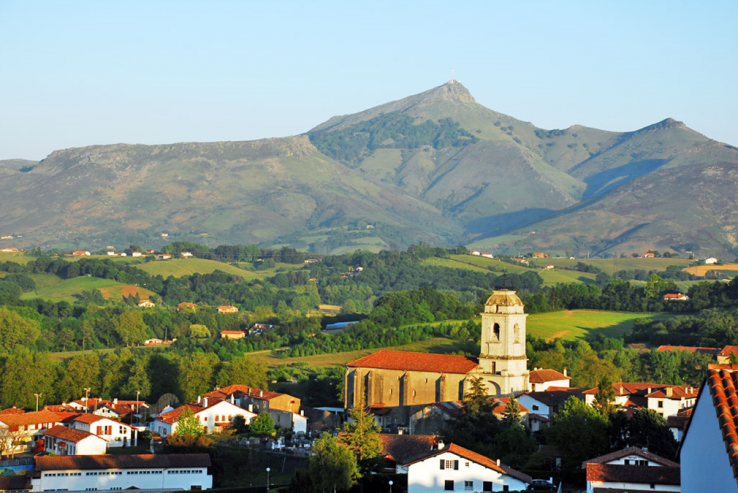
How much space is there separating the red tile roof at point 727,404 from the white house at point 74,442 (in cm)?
4599

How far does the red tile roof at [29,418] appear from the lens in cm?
5875

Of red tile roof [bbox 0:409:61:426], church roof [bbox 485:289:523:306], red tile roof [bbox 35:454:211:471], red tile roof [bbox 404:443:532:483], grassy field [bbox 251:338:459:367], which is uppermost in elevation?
church roof [bbox 485:289:523:306]

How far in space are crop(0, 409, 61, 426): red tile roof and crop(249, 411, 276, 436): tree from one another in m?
11.4

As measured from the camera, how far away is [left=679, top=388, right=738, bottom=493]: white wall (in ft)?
27.5

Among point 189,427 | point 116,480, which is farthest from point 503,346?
point 116,480

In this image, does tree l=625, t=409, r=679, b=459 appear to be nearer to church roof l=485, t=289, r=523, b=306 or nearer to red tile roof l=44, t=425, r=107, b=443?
church roof l=485, t=289, r=523, b=306

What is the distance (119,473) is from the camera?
1811 inches

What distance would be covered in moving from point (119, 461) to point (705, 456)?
40507 mm

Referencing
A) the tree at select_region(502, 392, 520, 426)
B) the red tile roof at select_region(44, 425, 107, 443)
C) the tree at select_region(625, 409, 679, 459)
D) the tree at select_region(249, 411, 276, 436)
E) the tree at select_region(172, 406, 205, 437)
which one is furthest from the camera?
the tree at select_region(249, 411, 276, 436)

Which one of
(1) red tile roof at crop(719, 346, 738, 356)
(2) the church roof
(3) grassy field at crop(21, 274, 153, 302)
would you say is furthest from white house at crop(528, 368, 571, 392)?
(3) grassy field at crop(21, 274, 153, 302)

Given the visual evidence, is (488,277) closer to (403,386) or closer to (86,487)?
(403,386)

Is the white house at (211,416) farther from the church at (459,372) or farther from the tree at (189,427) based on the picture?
the church at (459,372)

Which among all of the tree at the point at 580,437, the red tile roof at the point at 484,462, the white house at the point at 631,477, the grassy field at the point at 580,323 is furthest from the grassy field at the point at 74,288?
the white house at the point at 631,477

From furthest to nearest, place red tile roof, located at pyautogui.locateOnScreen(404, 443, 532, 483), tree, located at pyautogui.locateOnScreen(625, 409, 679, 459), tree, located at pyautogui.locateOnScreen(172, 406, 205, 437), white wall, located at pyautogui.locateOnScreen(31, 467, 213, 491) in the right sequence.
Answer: tree, located at pyautogui.locateOnScreen(172, 406, 205, 437), white wall, located at pyautogui.locateOnScreen(31, 467, 213, 491), tree, located at pyautogui.locateOnScreen(625, 409, 679, 459), red tile roof, located at pyautogui.locateOnScreen(404, 443, 532, 483)
